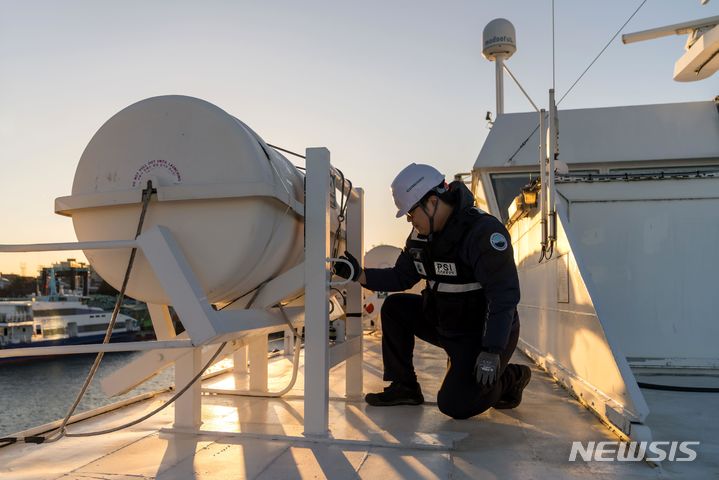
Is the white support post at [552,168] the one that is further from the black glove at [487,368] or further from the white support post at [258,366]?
the white support post at [258,366]

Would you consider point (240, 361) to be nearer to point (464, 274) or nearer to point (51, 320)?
point (464, 274)

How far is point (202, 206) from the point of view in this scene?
2.40 metres

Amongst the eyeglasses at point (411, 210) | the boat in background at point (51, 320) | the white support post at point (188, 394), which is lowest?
the boat in background at point (51, 320)

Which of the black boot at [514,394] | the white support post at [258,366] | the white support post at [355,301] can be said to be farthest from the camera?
the white support post at [258,366]

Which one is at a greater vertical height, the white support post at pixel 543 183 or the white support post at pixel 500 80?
the white support post at pixel 500 80

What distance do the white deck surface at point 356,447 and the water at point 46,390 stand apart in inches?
402

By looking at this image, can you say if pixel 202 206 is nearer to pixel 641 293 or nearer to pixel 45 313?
pixel 641 293

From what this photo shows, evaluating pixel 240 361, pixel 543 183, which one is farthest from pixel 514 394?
pixel 240 361

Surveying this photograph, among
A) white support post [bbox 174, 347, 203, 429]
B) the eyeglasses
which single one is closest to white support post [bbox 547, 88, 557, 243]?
the eyeglasses

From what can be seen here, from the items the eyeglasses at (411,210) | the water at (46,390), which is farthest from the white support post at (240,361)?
the water at (46,390)

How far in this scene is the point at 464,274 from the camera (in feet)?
9.98

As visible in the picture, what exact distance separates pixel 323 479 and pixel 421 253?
4.99 feet

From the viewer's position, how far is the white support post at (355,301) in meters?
3.59
